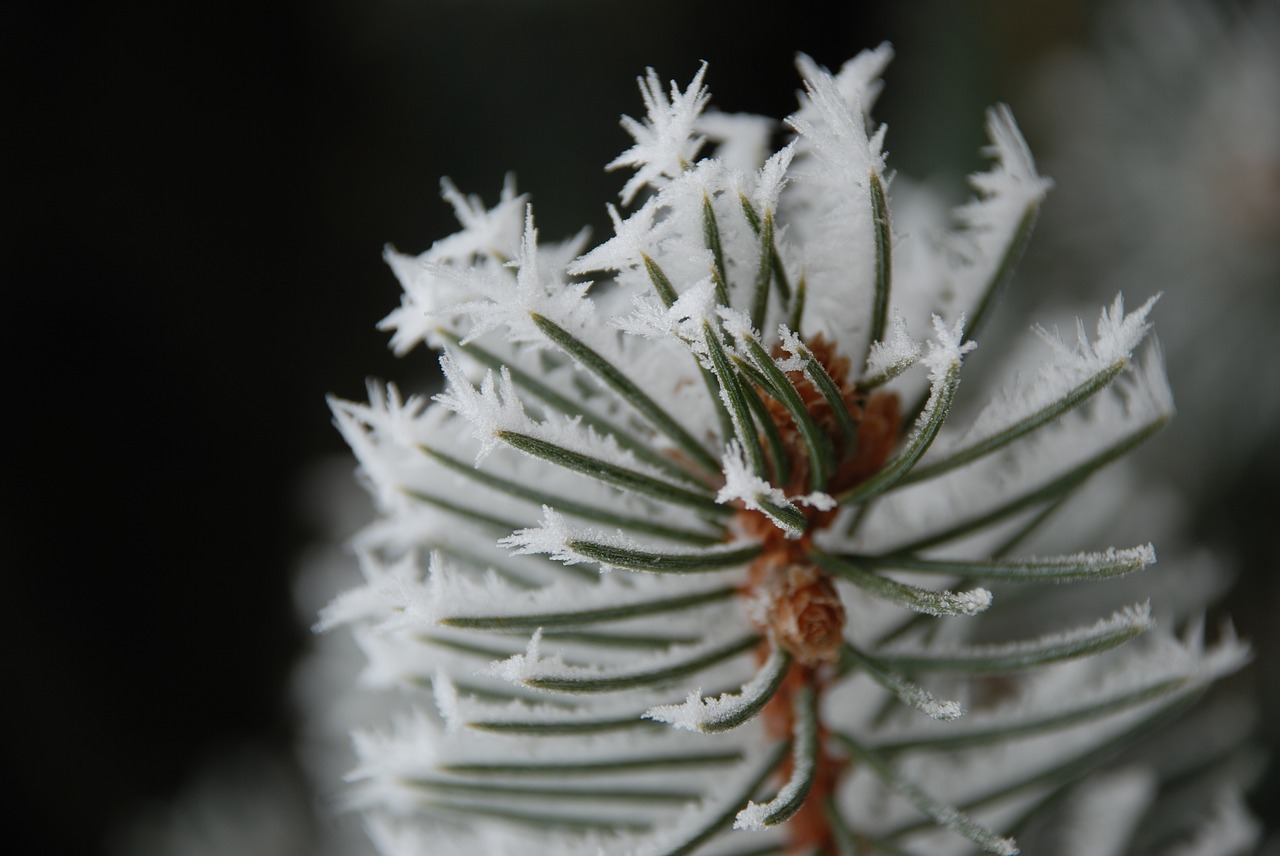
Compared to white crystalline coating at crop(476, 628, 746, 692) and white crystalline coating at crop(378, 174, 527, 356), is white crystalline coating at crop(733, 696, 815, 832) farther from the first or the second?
white crystalline coating at crop(378, 174, 527, 356)

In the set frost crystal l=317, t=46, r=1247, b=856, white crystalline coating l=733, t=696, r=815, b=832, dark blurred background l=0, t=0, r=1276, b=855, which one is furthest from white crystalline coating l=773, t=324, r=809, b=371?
dark blurred background l=0, t=0, r=1276, b=855

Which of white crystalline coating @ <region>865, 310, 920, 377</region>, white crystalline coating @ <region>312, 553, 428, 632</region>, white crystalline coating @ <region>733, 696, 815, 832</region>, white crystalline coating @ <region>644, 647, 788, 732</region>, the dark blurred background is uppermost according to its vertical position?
the dark blurred background

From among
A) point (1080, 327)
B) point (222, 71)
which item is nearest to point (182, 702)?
point (222, 71)

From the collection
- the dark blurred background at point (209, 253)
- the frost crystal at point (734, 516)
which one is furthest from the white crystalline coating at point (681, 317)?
the dark blurred background at point (209, 253)

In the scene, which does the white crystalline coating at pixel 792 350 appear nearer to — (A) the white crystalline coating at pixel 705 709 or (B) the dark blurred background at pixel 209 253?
(A) the white crystalline coating at pixel 705 709

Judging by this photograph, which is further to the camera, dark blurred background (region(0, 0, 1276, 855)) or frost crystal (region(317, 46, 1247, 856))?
dark blurred background (region(0, 0, 1276, 855))

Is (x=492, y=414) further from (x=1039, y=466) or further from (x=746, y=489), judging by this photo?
(x=1039, y=466)

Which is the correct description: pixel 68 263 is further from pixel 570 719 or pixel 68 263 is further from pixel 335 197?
pixel 570 719
